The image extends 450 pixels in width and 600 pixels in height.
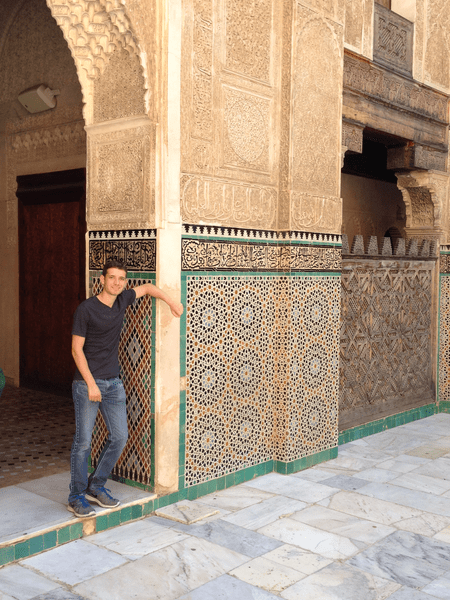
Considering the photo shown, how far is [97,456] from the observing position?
11.2 ft

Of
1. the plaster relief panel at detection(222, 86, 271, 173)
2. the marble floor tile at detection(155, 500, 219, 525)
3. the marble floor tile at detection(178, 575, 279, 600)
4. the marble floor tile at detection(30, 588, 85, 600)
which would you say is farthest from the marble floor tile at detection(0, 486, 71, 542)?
the plaster relief panel at detection(222, 86, 271, 173)

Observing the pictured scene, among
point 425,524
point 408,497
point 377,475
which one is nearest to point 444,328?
point 377,475

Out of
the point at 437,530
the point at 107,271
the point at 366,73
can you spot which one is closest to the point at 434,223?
the point at 366,73

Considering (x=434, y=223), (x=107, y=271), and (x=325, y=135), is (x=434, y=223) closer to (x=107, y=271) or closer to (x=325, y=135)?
(x=325, y=135)

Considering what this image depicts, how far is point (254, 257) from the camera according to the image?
12.4 ft

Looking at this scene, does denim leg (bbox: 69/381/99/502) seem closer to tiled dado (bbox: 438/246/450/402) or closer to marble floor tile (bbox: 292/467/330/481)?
marble floor tile (bbox: 292/467/330/481)

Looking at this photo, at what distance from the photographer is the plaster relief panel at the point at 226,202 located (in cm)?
336

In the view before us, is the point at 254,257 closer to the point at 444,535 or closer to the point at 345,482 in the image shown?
the point at 345,482

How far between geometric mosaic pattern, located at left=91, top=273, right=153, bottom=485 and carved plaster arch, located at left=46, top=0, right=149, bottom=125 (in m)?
0.99

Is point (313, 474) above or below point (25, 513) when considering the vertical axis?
below

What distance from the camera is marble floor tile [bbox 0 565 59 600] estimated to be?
2365 millimetres

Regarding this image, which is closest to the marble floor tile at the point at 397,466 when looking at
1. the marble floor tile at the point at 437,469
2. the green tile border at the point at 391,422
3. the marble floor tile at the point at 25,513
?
the marble floor tile at the point at 437,469

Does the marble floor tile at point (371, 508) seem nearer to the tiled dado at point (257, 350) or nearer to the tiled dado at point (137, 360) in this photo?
the tiled dado at point (257, 350)

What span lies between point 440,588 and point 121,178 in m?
2.29
